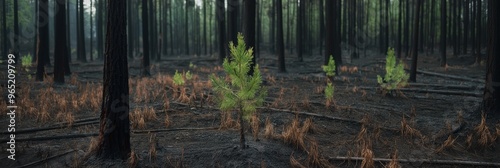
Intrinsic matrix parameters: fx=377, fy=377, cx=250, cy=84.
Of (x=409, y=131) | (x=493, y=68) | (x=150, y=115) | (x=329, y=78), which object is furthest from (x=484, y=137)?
(x=329, y=78)

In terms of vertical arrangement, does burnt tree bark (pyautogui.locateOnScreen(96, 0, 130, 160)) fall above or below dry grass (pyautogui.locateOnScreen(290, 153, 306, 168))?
above

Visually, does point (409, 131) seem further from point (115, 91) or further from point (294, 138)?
point (115, 91)

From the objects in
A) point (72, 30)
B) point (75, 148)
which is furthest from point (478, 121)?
point (72, 30)

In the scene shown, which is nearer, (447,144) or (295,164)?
(295,164)

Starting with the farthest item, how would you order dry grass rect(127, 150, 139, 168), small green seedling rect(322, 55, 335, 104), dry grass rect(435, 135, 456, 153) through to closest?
small green seedling rect(322, 55, 335, 104) → dry grass rect(435, 135, 456, 153) → dry grass rect(127, 150, 139, 168)

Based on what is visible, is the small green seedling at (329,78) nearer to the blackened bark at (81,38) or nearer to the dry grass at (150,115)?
the dry grass at (150,115)

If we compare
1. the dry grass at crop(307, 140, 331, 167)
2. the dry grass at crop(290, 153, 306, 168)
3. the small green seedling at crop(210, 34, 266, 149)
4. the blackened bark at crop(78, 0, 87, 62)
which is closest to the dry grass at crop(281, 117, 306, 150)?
the dry grass at crop(307, 140, 331, 167)

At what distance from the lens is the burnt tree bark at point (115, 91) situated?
5227 millimetres

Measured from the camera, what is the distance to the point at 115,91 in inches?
208

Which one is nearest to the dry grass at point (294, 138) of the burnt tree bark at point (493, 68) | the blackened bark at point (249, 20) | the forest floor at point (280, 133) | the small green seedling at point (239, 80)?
the forest floor at point (280, 133)

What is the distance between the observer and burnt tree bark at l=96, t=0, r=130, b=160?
5.23m

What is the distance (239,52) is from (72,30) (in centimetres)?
8354

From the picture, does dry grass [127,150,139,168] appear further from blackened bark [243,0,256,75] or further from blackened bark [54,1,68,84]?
blackened bark [54,1,68,84]

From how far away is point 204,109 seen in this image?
913 centimetres
